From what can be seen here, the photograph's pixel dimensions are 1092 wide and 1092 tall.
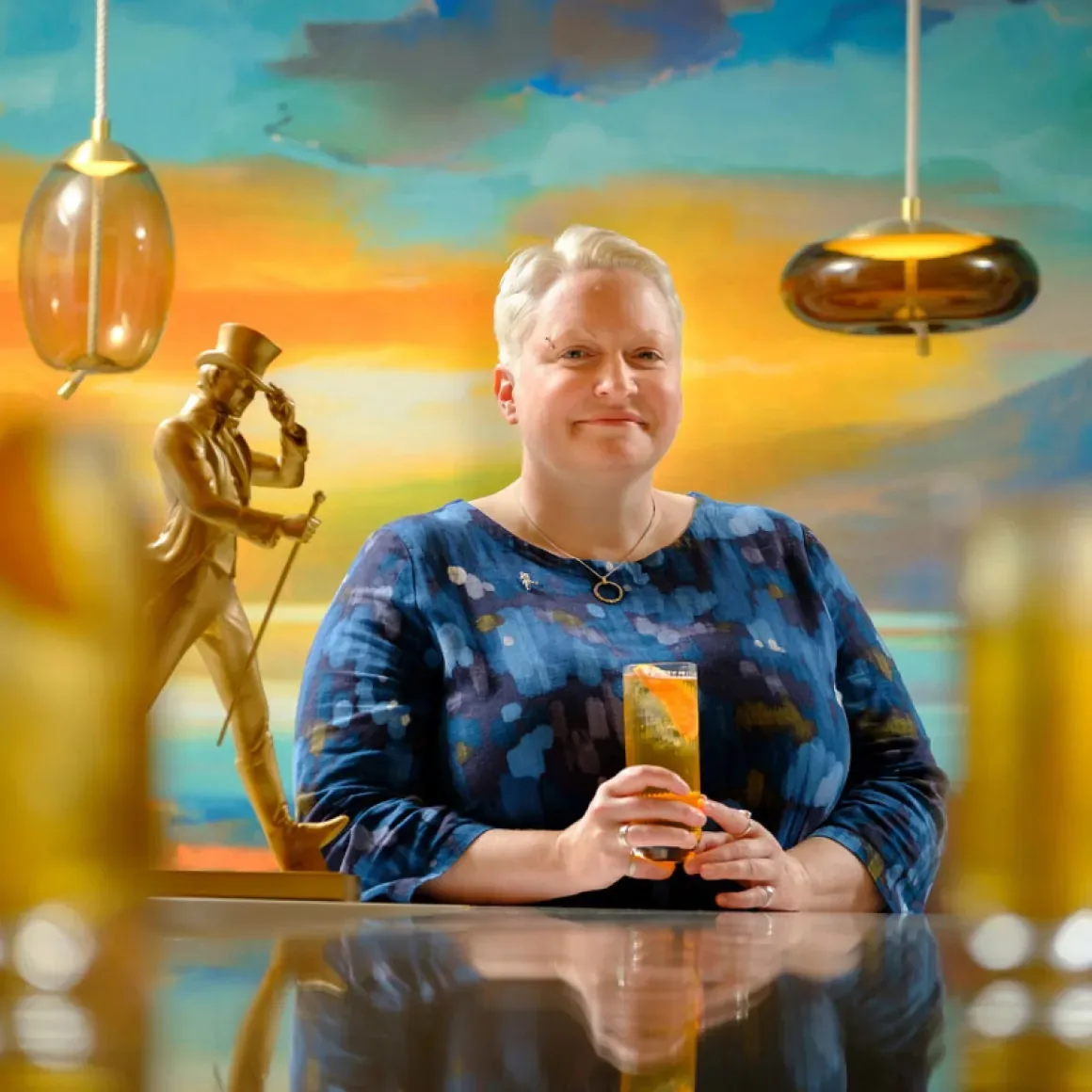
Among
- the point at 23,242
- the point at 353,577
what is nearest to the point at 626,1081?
the point at 23,242

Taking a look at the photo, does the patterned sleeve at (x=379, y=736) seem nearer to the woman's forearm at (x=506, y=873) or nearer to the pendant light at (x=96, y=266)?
the woman's forearm at (x=506, y=873)

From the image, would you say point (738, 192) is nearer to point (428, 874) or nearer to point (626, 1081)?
point (428, 874)

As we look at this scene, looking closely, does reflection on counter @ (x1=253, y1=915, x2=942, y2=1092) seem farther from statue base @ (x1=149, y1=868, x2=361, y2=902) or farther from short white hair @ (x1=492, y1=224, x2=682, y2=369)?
short white hair @ (x1=492, y1=224, x2=682, y2=369)

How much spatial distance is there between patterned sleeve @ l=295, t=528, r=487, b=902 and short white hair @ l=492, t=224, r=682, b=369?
0.33m

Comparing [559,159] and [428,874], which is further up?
[559,159]

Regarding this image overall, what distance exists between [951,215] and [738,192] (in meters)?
0.45

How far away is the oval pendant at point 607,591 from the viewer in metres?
1.74

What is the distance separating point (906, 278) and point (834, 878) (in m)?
0.62

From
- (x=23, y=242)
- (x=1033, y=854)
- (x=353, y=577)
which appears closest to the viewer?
(x=1033, y=854)

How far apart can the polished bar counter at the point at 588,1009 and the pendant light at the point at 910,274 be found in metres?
0.70

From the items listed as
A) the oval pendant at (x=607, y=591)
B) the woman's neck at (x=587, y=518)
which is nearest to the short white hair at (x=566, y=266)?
the woman's neck at (x=587, y=518)

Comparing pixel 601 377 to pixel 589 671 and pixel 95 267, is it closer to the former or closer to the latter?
pixel 589 671

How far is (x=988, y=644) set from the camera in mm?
673

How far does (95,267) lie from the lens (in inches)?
52.3
